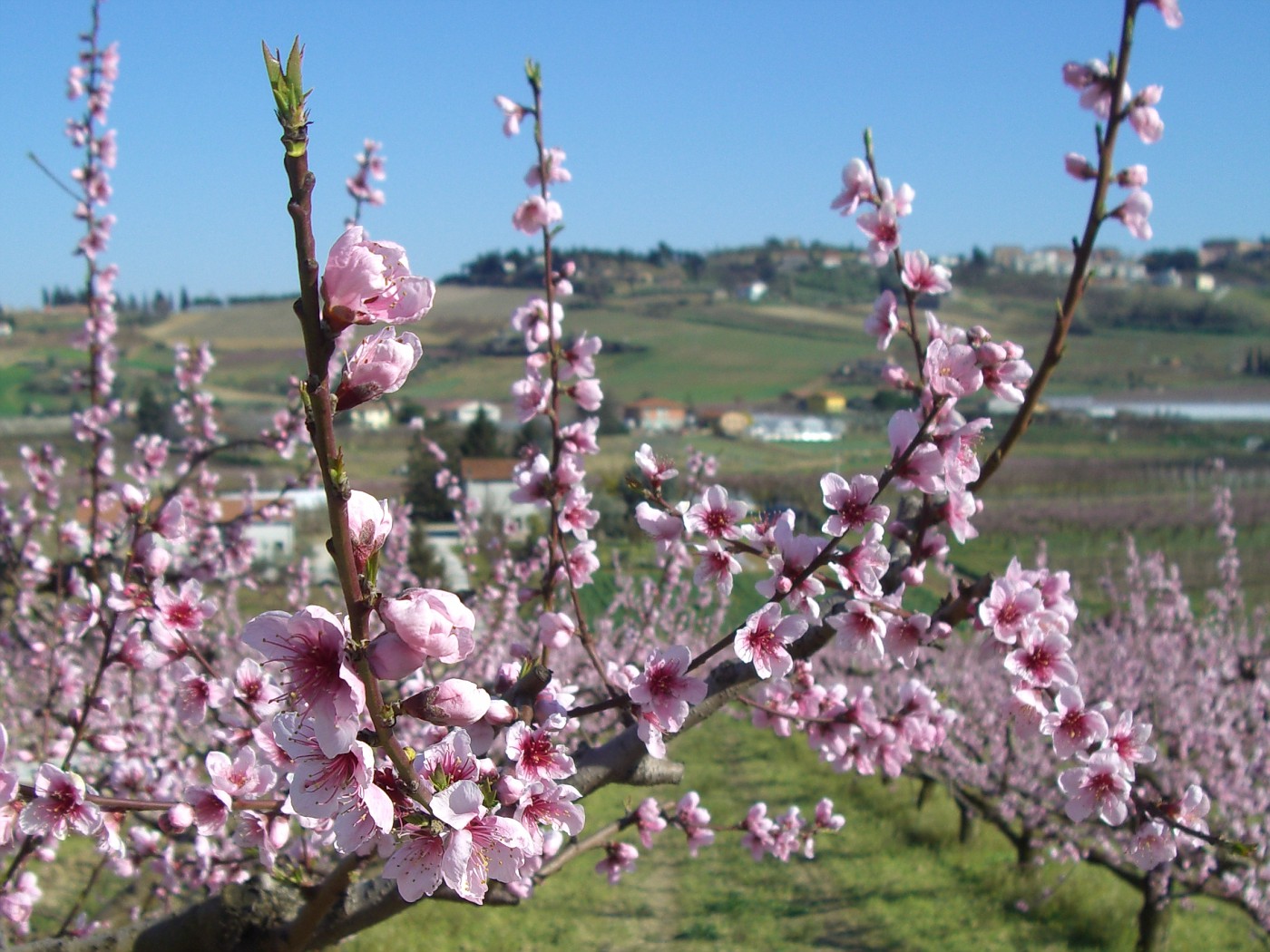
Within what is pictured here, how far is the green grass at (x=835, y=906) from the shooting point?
8289 millimetres

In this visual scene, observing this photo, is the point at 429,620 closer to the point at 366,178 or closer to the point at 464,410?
the point at 366,178

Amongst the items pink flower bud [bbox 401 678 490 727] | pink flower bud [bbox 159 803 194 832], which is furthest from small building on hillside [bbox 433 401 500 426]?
pink flower bud [bbox 401 678 490 727]

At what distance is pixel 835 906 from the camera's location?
9.18m

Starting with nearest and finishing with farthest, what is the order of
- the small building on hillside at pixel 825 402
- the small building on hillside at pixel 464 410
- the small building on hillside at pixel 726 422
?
the small building on hillside at pixel 726 422
the small building on hillside at pixel 825 402
the small building on hillside at pixel 464 410

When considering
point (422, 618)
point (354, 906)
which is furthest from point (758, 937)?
point (422, 618)

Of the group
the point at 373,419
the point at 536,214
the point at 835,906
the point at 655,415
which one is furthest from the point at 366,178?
the point at 373,419

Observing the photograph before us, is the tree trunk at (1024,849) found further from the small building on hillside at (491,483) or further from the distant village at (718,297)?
the small building on hillside at (491,483)

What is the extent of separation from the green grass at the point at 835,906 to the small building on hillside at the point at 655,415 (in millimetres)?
14843

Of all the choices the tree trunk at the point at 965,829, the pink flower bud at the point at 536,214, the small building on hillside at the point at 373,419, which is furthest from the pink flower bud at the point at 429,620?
the small building on hillside at the point at 373,419

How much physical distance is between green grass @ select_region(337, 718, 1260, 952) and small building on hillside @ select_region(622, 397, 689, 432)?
48.7ft

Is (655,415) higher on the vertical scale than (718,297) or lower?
lower

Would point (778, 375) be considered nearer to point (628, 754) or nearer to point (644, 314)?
point (644, 314)

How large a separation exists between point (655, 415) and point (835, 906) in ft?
71.9

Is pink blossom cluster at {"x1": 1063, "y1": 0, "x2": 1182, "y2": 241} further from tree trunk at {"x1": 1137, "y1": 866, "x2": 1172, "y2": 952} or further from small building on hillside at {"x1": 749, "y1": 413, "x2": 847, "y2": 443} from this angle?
small building on hillside at {"x1": 749, "y1": 413, "x2": 847, "y2": 443}
